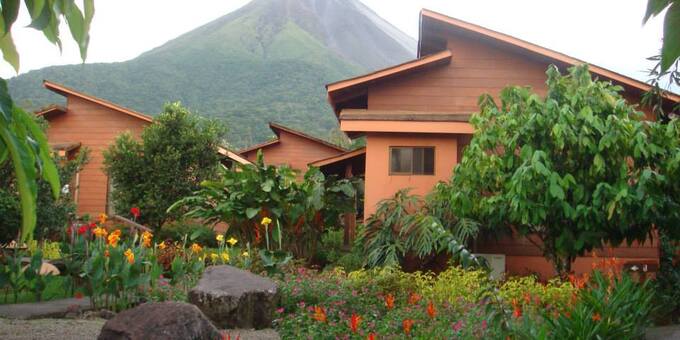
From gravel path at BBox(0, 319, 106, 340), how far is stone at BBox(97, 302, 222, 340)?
1.35m

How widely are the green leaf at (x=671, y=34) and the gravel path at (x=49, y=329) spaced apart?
672 cm

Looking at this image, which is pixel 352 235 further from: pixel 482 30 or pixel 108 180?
pixel 108 180

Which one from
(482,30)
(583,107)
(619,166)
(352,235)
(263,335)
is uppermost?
(482,30)

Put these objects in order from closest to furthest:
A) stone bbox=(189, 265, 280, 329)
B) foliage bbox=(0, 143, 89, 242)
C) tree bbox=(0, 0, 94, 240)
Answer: tree bbox=(0, 0, 94, 240) < stone bbox=(189, 265, 280, 329) < foliage bbox=(0, 143, 89, 242)

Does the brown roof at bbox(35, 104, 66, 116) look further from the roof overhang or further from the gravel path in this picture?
the gravel path

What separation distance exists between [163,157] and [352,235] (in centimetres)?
680

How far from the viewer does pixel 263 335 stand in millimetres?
7734

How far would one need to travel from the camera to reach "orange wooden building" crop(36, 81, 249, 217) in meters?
22.9

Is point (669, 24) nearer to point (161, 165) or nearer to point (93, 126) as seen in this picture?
point (161, 165)

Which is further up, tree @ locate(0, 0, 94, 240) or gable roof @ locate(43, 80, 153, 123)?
gable roof @ locate(43, 80, 153, 123)

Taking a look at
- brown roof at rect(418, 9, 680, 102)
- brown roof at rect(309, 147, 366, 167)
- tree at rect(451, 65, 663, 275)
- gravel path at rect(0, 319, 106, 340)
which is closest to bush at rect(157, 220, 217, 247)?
brown roof at rect(309, 147, 366, 167)

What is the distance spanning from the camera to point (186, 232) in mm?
20578

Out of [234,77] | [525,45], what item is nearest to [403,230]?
[525,45]

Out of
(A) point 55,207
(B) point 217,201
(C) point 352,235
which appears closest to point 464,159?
(C) point 352,235
